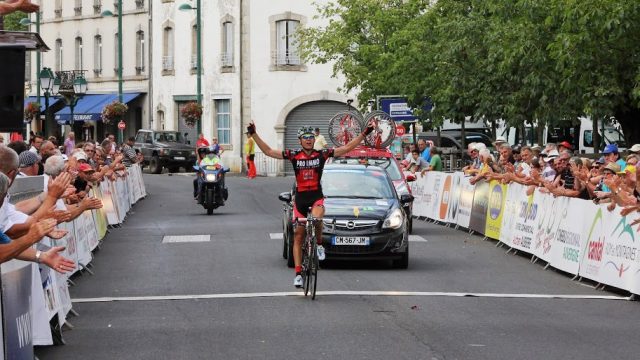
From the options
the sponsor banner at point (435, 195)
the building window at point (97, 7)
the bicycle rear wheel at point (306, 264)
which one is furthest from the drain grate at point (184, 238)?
the building window at point (97, 7)

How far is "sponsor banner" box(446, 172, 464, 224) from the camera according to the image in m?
28.5

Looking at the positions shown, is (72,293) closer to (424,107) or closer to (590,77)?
(590,77)

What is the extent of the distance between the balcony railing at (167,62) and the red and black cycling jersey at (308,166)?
51.6 meters

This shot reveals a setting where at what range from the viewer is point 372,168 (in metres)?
21.0

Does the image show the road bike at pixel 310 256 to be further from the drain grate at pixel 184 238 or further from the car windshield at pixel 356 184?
the drain grate at pixel 184 238

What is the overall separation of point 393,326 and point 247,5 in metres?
51.2

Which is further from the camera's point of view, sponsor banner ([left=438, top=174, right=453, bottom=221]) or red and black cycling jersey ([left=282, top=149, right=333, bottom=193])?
sponsor banner ([left=438, top=174, right=453, bottom=221])

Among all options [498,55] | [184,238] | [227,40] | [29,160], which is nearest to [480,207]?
[184,238]

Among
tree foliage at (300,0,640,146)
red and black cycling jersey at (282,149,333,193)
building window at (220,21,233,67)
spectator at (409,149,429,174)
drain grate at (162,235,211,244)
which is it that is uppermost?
building window at (220,21,233,67)

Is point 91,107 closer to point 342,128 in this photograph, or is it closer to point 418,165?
point 342,128

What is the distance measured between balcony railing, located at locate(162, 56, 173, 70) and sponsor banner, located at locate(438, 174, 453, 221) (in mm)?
38555

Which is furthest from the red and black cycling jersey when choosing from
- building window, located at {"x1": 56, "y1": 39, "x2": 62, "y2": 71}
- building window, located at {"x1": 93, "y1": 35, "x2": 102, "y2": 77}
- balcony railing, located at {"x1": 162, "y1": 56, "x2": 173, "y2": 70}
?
building window, located at {"x1": 56, "y1": 39, "x2": 62, "y2": 71}

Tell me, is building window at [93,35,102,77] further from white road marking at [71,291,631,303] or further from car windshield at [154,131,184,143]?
white road marking at [71,291,631,303]

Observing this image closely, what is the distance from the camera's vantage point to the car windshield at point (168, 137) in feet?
194
